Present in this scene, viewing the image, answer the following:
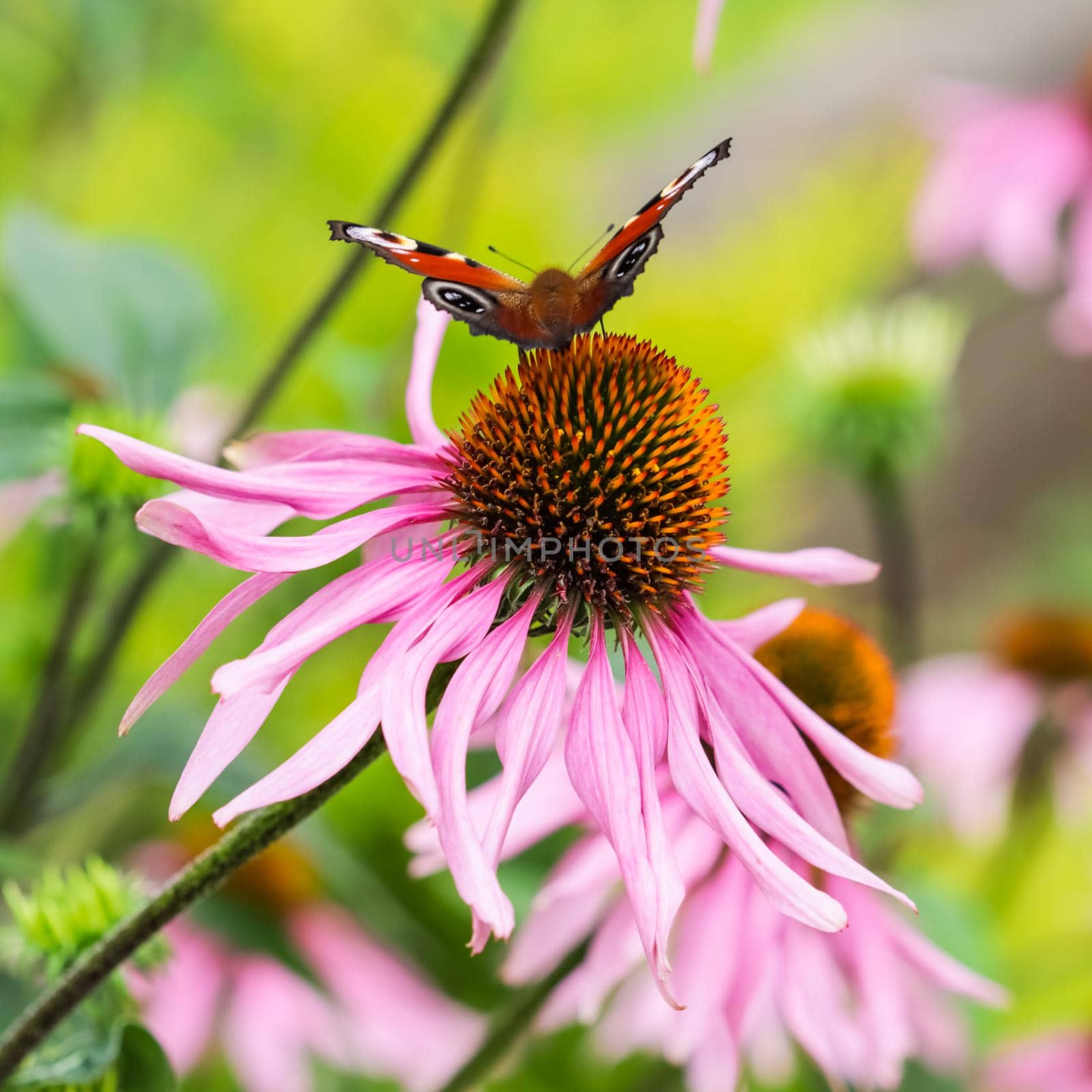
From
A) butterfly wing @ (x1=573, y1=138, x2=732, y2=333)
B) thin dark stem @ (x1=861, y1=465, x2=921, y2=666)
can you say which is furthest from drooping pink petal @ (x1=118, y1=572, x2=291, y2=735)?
thin dark stem @ (x1=861, y1=465, x2=921, y2=666)

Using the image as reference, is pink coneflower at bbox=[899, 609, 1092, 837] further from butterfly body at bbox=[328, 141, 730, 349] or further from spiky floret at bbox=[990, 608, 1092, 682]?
butterfly body at bbox=[328, 141, 730, 349]

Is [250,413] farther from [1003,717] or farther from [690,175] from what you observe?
[1003,717]

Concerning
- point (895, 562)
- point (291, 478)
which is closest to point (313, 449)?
point (291, 478)

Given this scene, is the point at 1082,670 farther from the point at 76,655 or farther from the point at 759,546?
the point at 76,655

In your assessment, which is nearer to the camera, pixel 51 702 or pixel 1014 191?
pixel 51 702

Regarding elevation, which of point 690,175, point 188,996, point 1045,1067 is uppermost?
point 690,175

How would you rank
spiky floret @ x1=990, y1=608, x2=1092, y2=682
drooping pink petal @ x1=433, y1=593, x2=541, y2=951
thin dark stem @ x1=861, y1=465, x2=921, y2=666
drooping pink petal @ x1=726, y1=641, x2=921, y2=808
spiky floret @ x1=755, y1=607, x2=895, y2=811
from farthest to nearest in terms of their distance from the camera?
1. spiky floret @ x1=990, y1=608, x2=1092, y2=682
2. thin dark stem @ x1=861, y1=465, x2=921, y2=666
3. spiky floret @ x1=755, y1=607, x2=895, y2=811
4. drooping pink petal @ x1=726, y1=641, x2=921, y2=808
5. drooping pink petal @ x1=433, y1=593, x2=541, y2=951

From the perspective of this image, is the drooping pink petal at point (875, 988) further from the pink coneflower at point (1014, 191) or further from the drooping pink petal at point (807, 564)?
the pink coneflower at point (1014, 191)

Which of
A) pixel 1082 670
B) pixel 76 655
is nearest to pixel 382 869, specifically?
pixel 76 655
